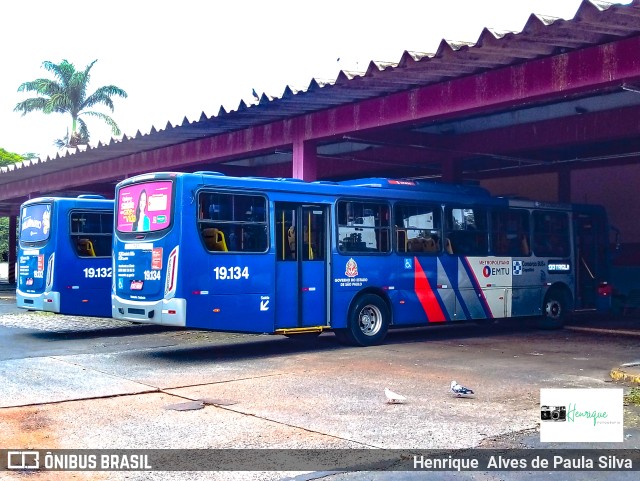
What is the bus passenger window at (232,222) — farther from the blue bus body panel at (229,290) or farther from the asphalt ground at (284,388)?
the asphalt ground at (284,388)

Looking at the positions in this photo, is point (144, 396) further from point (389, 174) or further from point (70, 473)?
point (389, 174)

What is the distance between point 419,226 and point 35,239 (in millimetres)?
8609

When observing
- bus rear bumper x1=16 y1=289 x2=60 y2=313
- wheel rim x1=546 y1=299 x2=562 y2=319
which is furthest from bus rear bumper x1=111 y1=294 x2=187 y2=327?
wheel rim x1=546 y1=299 x2=562 y2=319

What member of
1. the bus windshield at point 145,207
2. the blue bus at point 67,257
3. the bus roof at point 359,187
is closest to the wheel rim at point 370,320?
the bus roof at point 359,187

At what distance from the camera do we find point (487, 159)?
23.7 meters

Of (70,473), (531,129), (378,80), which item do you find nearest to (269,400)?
(70,473)

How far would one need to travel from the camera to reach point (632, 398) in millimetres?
9367

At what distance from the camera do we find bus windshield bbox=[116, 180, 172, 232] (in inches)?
506

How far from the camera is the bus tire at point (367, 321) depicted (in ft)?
48.2

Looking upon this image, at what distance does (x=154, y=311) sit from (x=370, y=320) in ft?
14.0

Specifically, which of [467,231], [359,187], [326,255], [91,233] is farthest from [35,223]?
[467,231]

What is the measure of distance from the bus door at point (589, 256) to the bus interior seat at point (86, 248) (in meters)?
11.3

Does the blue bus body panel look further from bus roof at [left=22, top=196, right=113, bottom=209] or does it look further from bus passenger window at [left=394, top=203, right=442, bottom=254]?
bus roof at [left=22, top=196, right=113, bottom=209]

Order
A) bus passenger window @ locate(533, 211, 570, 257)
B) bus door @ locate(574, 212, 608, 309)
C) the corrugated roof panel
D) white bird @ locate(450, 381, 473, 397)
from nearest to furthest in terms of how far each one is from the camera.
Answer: white bird @ locate(450, 381, 473, 397) < the corrugated roof panel < bus passenger window @ locate(533, 211, 570, 257) < bus door @ locate(574, 212, 608, 309)
